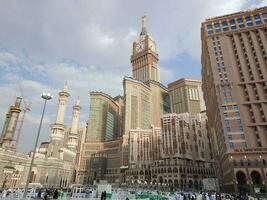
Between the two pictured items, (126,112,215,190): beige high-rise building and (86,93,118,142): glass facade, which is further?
(86,93,118,142): glass facade

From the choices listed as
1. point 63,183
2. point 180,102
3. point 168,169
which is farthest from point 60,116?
point 180,102

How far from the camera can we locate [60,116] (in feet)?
381

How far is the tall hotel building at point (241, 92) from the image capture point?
61938 millimetres

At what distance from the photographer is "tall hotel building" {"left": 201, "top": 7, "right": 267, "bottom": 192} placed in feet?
203

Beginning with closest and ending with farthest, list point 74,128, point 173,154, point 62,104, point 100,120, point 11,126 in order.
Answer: point 11,126 → point 173,154 → point 62,104 → point 74,128 → point 100,120

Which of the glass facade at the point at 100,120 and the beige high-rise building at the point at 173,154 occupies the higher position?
the glass facade at the point at 100,120

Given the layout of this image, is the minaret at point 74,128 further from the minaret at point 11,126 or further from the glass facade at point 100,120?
the glass facade at point 100,120

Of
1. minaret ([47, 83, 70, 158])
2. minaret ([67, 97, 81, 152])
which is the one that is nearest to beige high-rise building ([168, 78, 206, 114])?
minaret ([67, 97, 81, 152])

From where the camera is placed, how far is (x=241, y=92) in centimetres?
7306

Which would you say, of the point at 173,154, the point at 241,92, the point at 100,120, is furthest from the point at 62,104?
the point at 241,92

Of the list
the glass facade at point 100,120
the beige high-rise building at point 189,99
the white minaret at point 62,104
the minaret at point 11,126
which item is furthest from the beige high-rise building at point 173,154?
the minaret at point 11,126

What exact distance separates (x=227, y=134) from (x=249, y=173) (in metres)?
12.4

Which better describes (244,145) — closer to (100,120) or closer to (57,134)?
(57,134)

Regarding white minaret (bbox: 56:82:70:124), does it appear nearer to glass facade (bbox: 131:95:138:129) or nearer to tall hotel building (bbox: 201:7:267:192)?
glass facade (bbox: 131:95:138:129)
